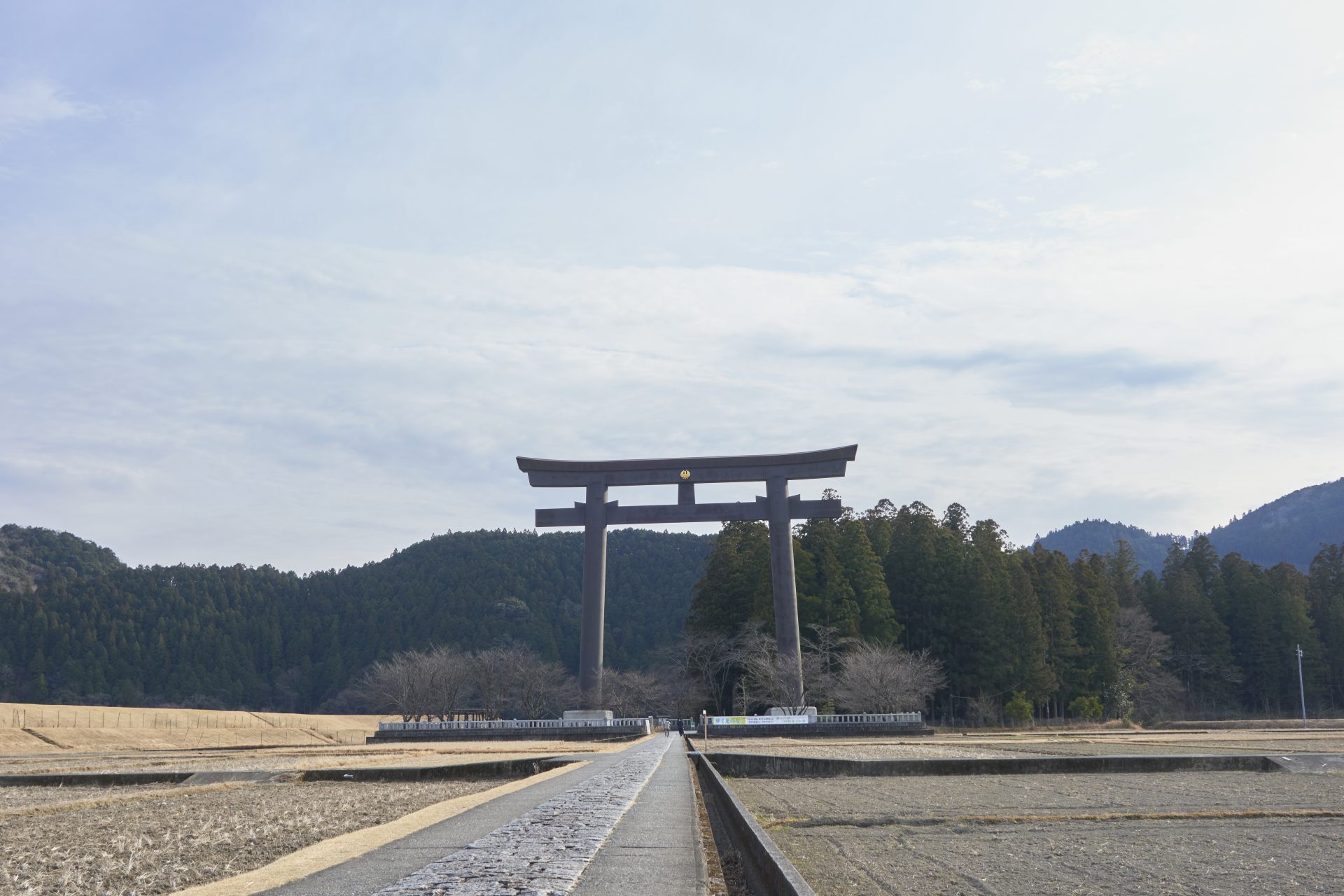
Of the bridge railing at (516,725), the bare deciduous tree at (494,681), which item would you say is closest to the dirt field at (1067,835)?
the bridge railing at (516,725)

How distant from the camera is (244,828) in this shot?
9.80 meters

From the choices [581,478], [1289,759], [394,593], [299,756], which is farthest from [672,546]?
[1289,759]

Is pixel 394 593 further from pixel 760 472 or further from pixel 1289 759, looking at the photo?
pixel 1289 759

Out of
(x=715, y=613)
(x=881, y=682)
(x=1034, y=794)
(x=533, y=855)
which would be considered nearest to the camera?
(x=533, y=855)

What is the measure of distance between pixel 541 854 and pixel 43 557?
489 ft

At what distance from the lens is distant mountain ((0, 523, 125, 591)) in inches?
4843

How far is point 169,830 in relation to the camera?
A: 32.4ft

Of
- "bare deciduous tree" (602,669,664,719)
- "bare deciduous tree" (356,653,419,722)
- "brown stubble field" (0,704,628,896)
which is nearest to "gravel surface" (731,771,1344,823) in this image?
"brown stubble field" (0,704,628,896)

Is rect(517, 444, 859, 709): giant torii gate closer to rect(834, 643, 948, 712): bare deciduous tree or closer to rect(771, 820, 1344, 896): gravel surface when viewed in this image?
rect(834, 643, 948, 712): bare deciduous tree

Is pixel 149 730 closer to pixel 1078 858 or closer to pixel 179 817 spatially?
pixel 179 817

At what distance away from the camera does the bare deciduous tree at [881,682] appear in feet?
150

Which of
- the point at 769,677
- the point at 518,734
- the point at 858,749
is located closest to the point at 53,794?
the point at 858,749

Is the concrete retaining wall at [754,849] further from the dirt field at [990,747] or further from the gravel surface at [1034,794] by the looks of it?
the dirt field at [990,747]

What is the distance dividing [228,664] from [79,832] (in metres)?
103
